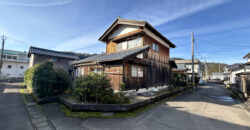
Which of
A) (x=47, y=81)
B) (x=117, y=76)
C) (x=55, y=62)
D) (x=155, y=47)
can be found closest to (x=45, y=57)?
(x=55, y=62)

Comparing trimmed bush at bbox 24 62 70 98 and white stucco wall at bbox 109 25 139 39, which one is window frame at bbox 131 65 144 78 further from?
trimmed bush at bbox 24 62 70 98

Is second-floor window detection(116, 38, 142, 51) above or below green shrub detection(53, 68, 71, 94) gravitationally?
above

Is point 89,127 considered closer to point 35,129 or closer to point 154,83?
point 35,129

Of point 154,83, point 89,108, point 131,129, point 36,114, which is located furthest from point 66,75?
point 154,83

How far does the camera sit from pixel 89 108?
5305 mm

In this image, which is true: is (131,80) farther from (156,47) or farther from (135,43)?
(156,47)

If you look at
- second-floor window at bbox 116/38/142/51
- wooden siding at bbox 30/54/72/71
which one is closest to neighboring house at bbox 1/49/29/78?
wooden siding at bbox 30/54/72/71

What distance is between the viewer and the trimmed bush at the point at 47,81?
7.09 metres

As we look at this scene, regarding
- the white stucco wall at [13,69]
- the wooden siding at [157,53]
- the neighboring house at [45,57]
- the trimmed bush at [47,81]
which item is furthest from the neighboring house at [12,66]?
the wooden siding at [157,53]

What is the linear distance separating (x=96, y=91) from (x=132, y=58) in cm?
387

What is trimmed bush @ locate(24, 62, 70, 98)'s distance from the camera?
709cm

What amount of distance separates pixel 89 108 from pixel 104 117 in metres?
1.09

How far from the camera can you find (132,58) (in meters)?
8.22

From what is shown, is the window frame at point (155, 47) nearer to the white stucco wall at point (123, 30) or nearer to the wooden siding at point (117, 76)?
the white stucco wall at point (123, 30)
